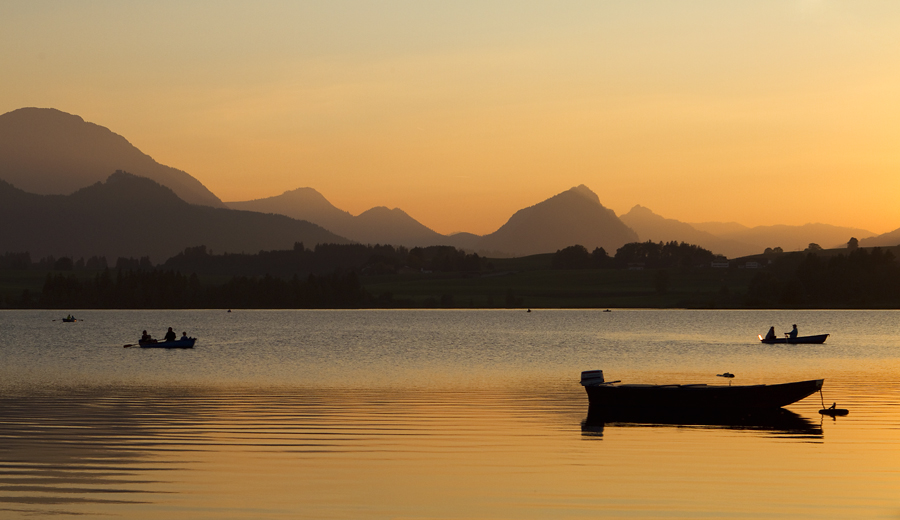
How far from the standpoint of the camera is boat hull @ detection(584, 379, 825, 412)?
38.3 meters

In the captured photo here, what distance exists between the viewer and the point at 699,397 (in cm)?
3831

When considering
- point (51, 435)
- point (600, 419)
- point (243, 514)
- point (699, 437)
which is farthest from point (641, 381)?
point (243, 514)

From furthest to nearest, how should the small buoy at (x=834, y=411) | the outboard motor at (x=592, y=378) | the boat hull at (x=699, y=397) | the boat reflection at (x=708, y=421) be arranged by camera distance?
the outboard motor at (x=592, y=378) → the boat hull at (x=699, y=397) → the small buoy at (x=834, y=411) → the boat reflection at (x=708, y=421)

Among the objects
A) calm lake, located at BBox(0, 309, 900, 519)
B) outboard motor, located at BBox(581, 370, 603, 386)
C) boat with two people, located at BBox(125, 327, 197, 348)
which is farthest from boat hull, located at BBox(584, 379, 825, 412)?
boat with two people, located at BBox(125, 327, 197, 348)

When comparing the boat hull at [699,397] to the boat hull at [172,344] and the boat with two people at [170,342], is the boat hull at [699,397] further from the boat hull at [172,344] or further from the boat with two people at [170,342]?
the boat hull at [172,344]

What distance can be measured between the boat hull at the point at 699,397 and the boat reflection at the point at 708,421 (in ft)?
0.82

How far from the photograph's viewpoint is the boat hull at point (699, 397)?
3831 centimetres

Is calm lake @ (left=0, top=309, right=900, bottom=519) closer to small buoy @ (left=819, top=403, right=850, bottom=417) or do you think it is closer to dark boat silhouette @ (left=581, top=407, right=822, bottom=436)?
dark boat silhouette @ (left=581, top=407, right=822, bottom=436)

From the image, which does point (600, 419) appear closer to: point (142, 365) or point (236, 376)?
point (236, 376)

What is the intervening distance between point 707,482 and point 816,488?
260 cm

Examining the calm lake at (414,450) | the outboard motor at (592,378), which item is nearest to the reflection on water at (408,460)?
the calm lake at (414,450)

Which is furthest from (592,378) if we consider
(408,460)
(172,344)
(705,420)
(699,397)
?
(172,344)

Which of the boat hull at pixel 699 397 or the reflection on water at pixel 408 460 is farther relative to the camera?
the boat hull at pixel 699 397

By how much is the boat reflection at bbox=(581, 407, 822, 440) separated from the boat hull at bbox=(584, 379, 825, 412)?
249 millimetres
